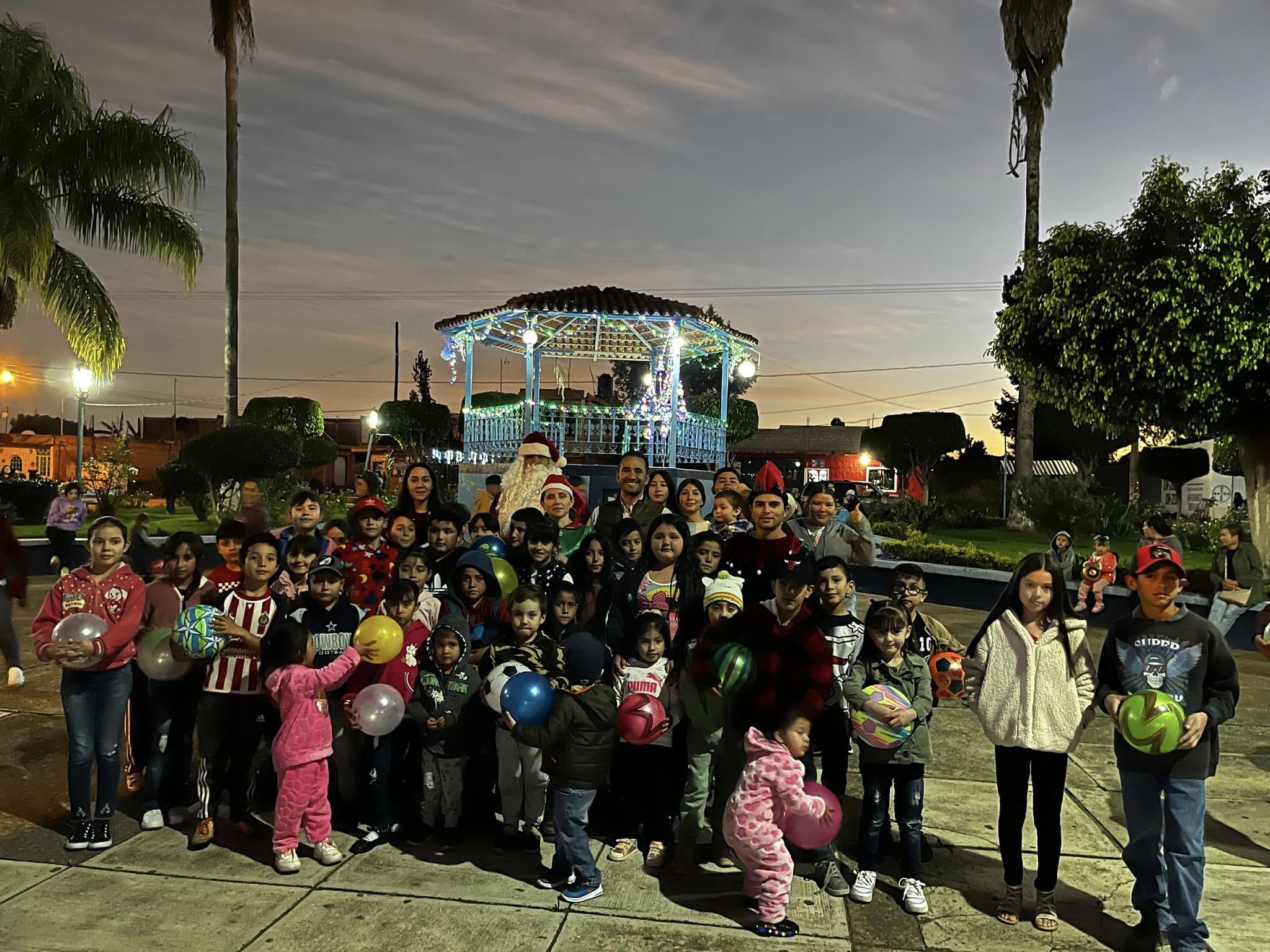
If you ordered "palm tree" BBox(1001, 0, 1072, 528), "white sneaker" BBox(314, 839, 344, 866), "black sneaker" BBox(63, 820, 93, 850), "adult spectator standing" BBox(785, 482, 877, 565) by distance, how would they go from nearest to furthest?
"white sneaker" BBox(314, 839, 344, 866) < "black sneaker" BBox(63, 820, 93, 850) < "adult spectator standing" BBox(785, 482, 877, 565) < "palm tree" BBox(1001, 0, 1072, 528)

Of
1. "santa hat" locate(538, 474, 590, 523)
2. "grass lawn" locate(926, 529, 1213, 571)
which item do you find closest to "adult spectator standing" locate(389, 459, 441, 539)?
"santa hat" locate(538, 474, 590, 523)

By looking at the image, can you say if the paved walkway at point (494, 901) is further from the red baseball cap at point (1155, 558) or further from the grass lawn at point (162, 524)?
the grass lawn at point (162, 524)

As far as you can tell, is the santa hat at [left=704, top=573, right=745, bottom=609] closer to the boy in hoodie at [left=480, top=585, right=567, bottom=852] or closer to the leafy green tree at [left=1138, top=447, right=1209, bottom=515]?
the boy in hoodie at [left=480, top=585, right=567, bottom=852]

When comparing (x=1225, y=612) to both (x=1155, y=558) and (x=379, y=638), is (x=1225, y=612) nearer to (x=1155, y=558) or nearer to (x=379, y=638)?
(x=1155, y=558)

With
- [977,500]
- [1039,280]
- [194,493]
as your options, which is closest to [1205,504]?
[977,500]

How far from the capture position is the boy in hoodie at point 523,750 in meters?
4.14

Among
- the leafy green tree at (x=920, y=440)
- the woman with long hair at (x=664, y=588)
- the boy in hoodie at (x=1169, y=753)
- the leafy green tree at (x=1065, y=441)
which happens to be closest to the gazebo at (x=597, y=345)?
the woman with long hair at (x=664, y=588)

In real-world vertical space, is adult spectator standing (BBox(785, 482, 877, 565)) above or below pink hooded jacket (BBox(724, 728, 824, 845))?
above

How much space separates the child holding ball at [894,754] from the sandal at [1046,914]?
0.43 meters

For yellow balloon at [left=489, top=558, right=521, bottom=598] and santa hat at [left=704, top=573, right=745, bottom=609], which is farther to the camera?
yellow balloon at [left=489, top=558, right=521, bottom=598]

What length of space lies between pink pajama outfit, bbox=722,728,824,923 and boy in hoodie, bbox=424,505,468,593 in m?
2.06

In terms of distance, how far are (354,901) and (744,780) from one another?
5.42 feet

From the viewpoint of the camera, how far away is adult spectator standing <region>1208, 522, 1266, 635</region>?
30.3ft

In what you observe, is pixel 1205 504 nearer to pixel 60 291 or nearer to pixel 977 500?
pixel 977 500
